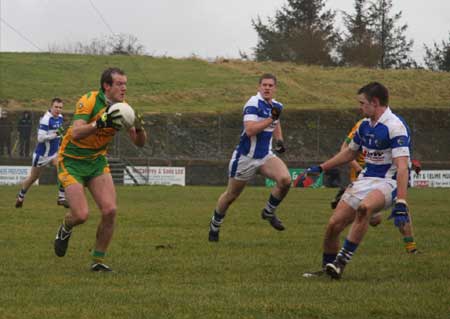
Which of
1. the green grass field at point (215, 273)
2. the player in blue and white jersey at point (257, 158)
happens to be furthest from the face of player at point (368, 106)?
the player in blue and white jersey at point (257, 158)

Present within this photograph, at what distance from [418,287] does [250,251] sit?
369cm

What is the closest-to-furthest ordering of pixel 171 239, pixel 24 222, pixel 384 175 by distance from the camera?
pixel 384 175 < pixel 171 239 < pixel 24 222

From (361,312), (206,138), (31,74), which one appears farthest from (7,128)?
(361,312)

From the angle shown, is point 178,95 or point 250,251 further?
point 178,95

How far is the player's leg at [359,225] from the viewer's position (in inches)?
360

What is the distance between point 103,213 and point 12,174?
91.5 feet

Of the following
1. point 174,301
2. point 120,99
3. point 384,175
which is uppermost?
point 120,99

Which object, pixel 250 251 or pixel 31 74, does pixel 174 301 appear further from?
pixel 31 74

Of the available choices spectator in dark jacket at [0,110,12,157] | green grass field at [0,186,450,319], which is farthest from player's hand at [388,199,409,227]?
spectator in dark jacket at [0,110,12,157]

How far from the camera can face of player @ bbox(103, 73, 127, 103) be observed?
9.93m

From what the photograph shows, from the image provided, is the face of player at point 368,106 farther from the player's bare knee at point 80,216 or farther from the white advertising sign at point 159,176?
the white advertising sign at point 159,176

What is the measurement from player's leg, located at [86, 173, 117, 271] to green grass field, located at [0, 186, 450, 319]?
0.20 metres

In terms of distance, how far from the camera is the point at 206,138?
145 feet

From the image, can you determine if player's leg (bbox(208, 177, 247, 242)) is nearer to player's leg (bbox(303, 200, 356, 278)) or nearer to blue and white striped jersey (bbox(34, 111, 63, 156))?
player's leg (bbox(303, 200, 356, 278))
